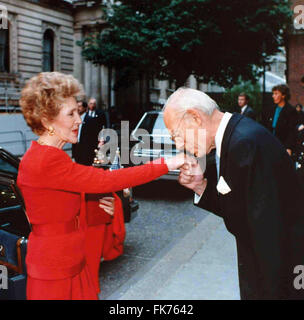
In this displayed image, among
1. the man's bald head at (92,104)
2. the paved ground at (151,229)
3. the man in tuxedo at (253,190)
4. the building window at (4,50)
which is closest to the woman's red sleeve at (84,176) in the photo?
the man in tuxedo at (253,190)

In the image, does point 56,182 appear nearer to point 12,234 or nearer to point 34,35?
point 12,234

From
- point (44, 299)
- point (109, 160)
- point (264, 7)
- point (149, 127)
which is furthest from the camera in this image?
point (264, 7)

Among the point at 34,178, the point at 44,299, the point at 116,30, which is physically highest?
the point at 116,30

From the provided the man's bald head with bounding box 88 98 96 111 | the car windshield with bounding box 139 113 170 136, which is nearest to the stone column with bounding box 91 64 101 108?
the man's bald head with bounding box 88 98 96 111

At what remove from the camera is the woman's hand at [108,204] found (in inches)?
98.7

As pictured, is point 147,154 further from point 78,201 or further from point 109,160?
point 78,201

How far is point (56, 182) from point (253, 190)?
96 cm

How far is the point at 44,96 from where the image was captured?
223cm

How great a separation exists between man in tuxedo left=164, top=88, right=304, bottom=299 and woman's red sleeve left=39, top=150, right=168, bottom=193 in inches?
10.7

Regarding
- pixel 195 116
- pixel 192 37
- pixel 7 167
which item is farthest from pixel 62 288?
pixel 192 37

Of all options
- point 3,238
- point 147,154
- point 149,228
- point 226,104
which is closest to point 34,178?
point 3,238
